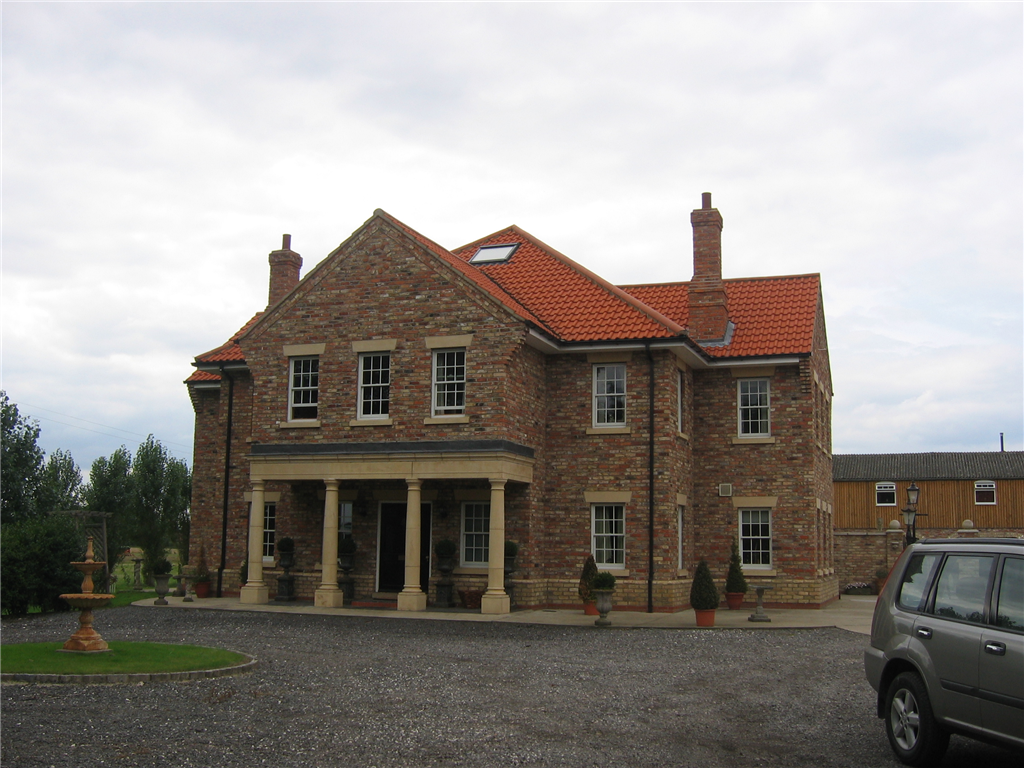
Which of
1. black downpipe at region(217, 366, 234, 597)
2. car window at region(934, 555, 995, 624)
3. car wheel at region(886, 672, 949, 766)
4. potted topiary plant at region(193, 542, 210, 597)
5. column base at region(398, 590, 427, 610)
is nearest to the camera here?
car window at region(934, 555, 995, 624)

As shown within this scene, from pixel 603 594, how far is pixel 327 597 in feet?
23.1

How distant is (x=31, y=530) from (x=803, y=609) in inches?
752

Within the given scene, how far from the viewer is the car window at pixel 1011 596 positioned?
7543 millimetres

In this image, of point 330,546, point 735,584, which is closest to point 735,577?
point 735,584

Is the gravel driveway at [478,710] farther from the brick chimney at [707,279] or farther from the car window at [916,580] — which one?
the brick chimney at [707,279]

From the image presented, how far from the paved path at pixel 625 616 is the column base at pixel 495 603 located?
0.61ft

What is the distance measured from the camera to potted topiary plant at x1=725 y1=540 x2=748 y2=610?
24.1 m

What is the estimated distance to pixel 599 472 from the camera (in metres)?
24.6

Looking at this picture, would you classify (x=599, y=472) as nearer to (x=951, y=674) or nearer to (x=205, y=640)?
(x=205, y=640)

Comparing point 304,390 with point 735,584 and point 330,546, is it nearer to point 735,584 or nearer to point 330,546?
point 330,546

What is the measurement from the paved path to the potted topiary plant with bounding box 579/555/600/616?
0.25 metres

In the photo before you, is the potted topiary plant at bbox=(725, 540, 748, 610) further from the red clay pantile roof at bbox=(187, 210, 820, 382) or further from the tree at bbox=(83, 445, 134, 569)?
the tree at bbox=(83, 445, 134, 569)

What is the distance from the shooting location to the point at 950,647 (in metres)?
8.04

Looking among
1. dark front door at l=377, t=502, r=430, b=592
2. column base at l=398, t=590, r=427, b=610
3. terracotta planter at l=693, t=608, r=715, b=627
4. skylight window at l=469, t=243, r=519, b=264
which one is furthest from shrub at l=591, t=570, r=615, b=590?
skylight window at l=469, t=243, r=519, b=264
